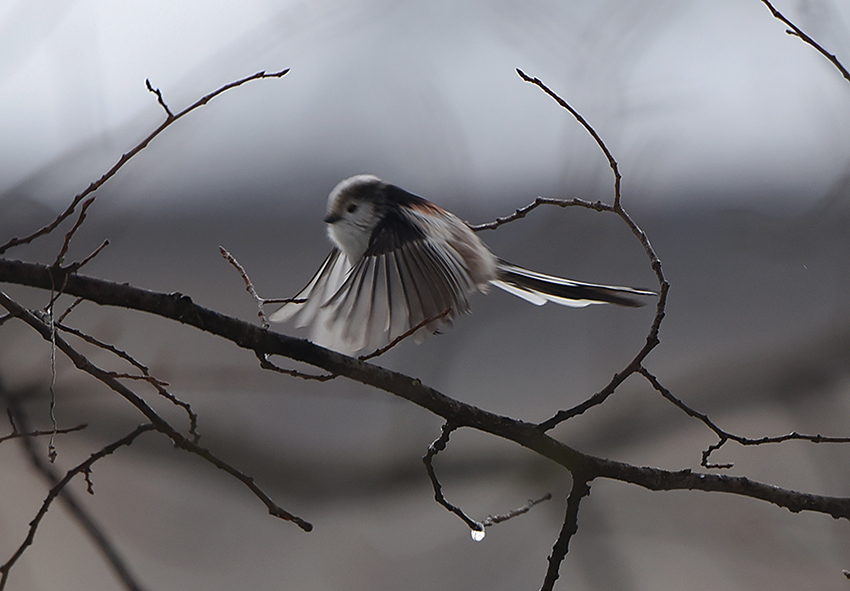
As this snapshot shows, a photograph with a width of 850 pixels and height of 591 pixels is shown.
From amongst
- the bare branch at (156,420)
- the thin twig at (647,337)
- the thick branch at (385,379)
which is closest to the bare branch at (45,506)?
the bare branch at (156,420)

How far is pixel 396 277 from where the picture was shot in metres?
1.12

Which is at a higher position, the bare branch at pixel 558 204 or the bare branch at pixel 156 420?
the bare branch at pixel 558 204

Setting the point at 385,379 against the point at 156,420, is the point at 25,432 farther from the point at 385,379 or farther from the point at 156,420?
the point at 385,379

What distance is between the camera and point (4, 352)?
173 cm

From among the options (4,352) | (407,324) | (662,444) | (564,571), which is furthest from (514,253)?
(4,352)

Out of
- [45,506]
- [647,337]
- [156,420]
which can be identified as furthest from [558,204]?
[45,506]

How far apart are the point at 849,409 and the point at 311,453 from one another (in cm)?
152

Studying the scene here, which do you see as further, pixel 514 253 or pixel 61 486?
pixel 514 253

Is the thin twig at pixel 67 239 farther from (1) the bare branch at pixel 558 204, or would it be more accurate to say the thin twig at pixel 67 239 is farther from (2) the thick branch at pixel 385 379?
(1) the bare branch at pixel 558 204

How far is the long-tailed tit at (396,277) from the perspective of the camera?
1066 mm

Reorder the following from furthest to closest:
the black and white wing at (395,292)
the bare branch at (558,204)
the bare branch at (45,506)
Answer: the black and white wing at (395,292)
the bare branch at (558,204)
the bare branch at (45,506)

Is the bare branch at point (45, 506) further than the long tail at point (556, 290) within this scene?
No

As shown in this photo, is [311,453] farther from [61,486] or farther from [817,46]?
[817,46]

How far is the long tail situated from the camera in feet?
4.18
